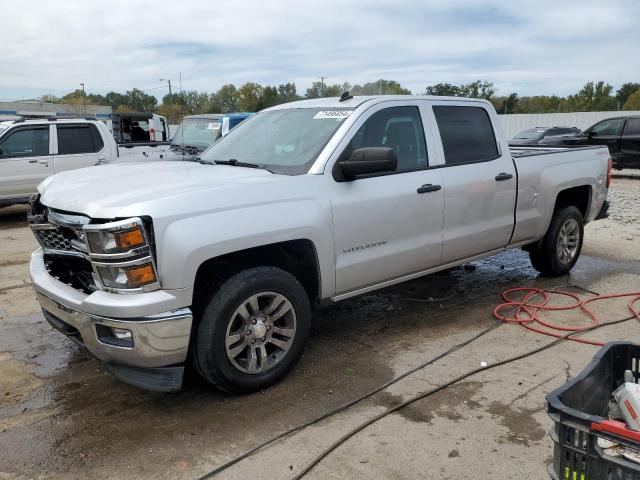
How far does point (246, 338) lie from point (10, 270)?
484 cm

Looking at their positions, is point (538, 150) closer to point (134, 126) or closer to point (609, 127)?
point (609, 127)

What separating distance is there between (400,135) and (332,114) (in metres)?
0.60

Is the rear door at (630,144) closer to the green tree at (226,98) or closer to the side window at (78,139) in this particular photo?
the side window at (78,139)

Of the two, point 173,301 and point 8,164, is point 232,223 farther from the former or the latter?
point 8,164

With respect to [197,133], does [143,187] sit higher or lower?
lower

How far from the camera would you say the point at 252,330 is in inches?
141

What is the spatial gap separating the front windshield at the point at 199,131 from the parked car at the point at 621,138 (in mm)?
9737

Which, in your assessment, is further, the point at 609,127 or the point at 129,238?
the point at 609,127

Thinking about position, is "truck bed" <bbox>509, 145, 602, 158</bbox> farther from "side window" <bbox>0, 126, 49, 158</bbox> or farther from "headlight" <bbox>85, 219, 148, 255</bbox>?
"side window" <bbox>0, 126, 49, 158</bbox>

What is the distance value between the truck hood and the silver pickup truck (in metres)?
0.01

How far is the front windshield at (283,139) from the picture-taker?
13.5 feet

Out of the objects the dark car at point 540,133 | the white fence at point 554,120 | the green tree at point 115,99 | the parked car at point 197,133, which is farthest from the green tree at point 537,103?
the green tree at point 115,99

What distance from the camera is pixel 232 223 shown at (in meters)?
3.37

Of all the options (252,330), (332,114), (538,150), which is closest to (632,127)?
(538,150)
